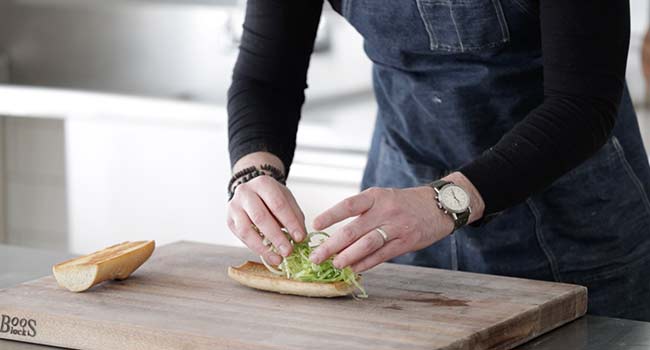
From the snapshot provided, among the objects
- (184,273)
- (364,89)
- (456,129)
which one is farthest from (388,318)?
(364,89)

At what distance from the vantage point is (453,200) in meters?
1.38

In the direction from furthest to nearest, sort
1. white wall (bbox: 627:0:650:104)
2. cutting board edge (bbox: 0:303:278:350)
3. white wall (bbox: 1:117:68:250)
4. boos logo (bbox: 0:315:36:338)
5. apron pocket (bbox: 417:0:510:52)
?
1. white wall (bbox: 1:117:68:250)
2. white wall (bbox: 627:0:650:104)
3. apron pocket (bbox: 417:0:510:52)
4. boos logo (bbox: 0:315:36:338)
5. cutting board edge (bbox: 0:303:278:350)

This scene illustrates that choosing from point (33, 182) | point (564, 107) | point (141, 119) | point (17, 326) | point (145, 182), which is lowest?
point (33, 182)

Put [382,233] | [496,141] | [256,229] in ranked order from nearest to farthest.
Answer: [382,233] < [256,229] < [496,141]

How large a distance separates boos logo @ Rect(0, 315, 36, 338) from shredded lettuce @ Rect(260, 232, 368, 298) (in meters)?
0.30

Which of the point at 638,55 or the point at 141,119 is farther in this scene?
the point at 141,119

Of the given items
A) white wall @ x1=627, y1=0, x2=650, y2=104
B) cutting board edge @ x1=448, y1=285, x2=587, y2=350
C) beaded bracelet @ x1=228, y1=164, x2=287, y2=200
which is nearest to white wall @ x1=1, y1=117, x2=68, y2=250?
white wall @ x1=627, y1=0, x2=650, y2=104

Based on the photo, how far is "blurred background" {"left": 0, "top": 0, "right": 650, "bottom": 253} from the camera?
2.89 m

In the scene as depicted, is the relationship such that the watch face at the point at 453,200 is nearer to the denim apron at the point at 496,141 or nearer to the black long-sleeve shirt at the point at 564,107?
the black long-sleeve shirt at the point at 564,107

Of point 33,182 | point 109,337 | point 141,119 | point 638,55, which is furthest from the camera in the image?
point 33,182

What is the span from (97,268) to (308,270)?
0.81 ft

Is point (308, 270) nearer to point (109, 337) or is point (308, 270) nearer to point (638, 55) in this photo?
point (109, 337)

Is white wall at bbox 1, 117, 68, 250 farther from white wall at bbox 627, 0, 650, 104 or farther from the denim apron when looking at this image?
the denim apron

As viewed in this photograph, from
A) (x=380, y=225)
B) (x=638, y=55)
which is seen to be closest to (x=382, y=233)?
(x=380, y=225)
